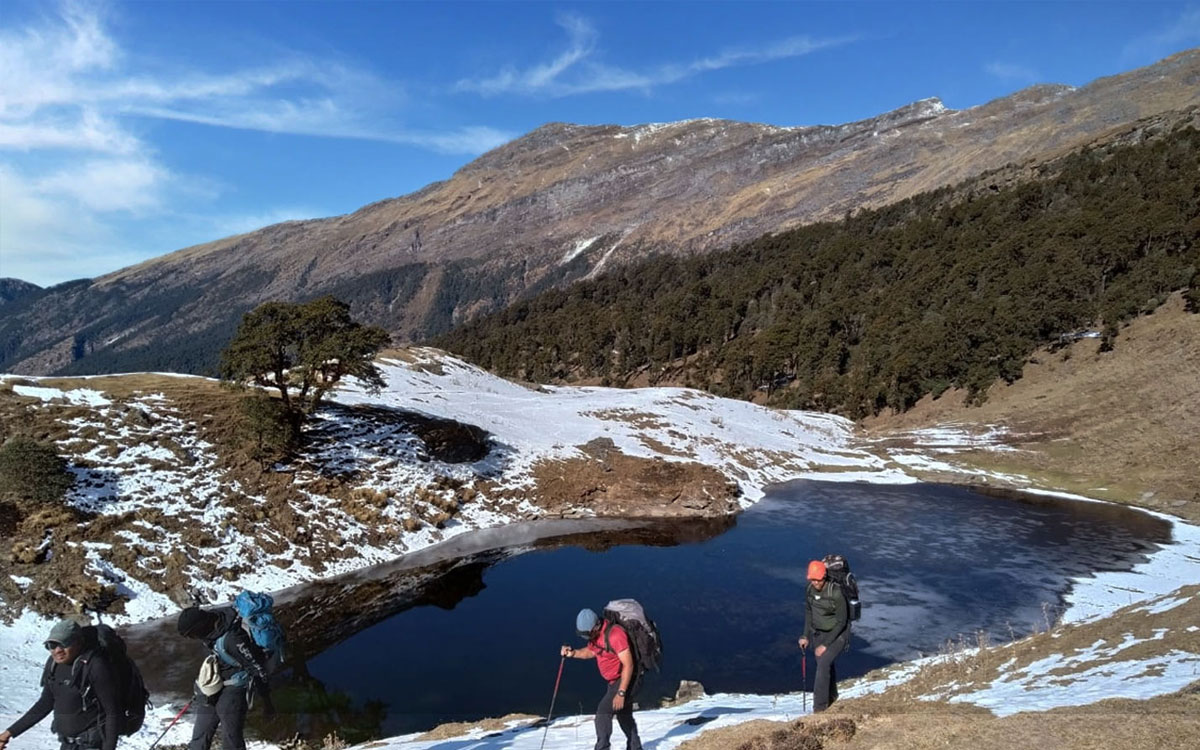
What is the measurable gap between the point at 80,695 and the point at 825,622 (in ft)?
35.3

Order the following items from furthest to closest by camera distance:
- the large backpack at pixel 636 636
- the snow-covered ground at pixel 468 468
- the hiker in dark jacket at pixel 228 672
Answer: the snow-covered ground at pixel 468 468 → the large backpack at pixel 636 636 → the hiker in dark jacket at pixel 228 672

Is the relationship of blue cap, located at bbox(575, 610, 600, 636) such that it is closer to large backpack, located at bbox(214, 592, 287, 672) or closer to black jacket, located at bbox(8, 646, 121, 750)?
large backpack, located at bbox(214, 592, 287, 672)

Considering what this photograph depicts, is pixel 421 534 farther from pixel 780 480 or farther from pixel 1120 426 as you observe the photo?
pixel 1120 426

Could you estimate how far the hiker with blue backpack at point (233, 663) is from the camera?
27.1ft

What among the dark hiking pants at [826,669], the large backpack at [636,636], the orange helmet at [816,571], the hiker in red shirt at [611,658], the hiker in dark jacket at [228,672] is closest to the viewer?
the hiker in dark jacket at [228,672]

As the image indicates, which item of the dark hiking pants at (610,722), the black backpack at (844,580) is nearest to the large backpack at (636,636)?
the dark hiking pants at (610,722)

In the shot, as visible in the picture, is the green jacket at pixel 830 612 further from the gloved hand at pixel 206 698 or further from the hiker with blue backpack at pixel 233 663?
the gloved hand at pixel 206 698

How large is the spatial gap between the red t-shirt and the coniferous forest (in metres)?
83.3

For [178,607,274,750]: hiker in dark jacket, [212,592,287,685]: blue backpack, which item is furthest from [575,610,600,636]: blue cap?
[178,607,274,750]: hiker in dark jacket

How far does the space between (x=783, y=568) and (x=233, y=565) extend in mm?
25018

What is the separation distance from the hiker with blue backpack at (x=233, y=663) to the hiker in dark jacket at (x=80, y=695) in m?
0.90

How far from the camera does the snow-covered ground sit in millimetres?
16500

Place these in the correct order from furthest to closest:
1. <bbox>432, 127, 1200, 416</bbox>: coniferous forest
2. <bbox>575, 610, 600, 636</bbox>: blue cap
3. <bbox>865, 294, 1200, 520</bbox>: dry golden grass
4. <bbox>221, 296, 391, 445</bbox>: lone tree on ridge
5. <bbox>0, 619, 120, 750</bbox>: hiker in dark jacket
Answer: <bbox>432, 127, 1200, 416</bbox>: coniferous forest < <bbox>865, 294, 1200, 520</bbox>: dry golden grass < <bbox>221, 296, 391, 445</bbox>: lone tree on ridge < <bbox>575, 610, 600, 636</bbox>: blue cap < <bbox>0, 619, 120, 750</bbox>: hiker in dark jacket

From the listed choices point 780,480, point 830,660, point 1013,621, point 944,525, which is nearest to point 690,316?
point 780,480
